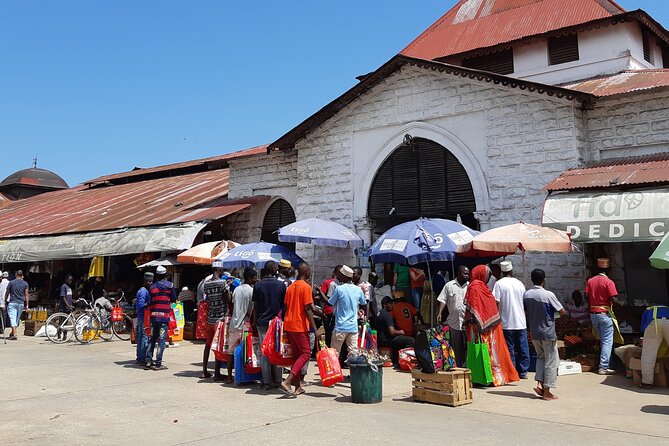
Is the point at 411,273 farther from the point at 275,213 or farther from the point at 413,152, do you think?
the point at 275,213

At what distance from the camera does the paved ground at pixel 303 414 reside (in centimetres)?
586

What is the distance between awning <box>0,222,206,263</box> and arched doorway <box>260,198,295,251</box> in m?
2.03

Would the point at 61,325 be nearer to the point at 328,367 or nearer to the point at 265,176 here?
the point at 265,176

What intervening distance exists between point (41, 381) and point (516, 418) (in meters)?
7.27

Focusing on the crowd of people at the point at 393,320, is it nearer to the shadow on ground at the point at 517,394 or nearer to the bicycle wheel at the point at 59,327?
the shadow on ground at the point at 517,394

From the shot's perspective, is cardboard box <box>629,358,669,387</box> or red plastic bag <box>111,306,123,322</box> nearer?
cardboard box <box>629,358,669,387</box>

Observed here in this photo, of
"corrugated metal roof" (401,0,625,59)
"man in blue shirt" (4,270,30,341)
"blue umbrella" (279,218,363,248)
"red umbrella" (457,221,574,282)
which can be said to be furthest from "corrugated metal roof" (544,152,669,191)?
"man in blue shirt" (4,270,30,341)

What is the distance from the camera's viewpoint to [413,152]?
1429 cm

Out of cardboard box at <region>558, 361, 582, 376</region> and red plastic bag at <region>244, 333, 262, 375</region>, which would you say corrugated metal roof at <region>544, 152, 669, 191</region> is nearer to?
cardboard box at <region>558, 361, 582, 376</region>

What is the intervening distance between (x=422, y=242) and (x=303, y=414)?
15.4 ft

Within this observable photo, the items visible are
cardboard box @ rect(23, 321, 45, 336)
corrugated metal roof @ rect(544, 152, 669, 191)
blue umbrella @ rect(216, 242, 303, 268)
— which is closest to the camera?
corrugated metal roof @ rect(544, 152, 669, 191)

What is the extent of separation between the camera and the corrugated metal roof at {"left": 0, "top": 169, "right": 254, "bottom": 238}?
18.6 metres

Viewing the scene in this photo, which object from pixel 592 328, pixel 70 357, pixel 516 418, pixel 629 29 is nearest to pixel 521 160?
pixel 592 328

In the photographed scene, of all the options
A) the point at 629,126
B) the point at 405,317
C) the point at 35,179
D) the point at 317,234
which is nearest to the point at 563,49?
the point at 629,126
